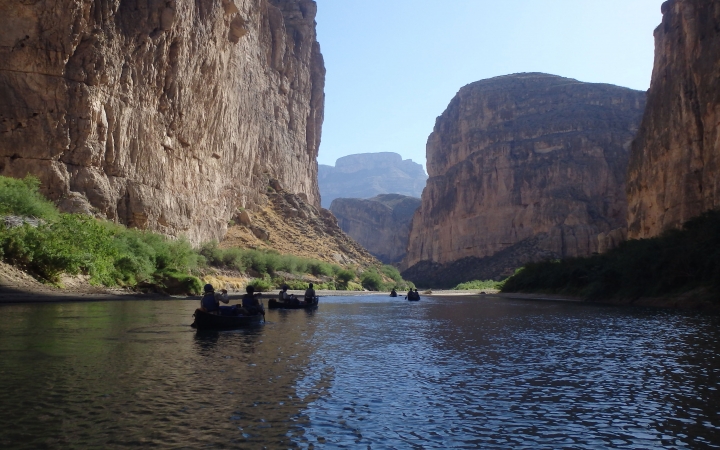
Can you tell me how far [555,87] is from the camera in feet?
403

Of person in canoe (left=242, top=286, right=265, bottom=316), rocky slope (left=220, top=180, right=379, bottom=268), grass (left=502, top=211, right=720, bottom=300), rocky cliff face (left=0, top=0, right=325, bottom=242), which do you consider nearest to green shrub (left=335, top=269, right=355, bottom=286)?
rocky slope (left=220, top=180, right=379, bottom=268)

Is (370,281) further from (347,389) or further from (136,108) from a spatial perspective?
(347,389)

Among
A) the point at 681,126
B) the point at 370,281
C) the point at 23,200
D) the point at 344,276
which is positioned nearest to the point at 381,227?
the point at 370,281

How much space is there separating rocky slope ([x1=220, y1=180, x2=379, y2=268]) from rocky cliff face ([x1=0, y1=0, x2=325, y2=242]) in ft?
6.66

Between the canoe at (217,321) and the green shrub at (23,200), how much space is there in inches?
680

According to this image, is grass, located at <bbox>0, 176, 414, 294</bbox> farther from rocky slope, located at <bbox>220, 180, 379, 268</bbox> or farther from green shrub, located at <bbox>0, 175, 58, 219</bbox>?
rocky slope, located at <bbox>220, 180, 379, 268</bbox>

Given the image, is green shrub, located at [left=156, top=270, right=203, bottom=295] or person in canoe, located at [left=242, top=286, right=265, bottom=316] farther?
green shrub, located at [left=156, top=270, right=203, bottom=295]

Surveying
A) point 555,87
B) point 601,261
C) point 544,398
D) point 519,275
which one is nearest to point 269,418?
point 544,398

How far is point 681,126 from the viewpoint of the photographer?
43.6 m

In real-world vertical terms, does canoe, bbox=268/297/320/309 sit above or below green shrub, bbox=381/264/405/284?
below

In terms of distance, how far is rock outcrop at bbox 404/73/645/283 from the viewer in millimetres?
101625

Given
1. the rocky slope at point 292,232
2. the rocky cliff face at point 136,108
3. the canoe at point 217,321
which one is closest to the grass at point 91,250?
the rocky cliff face at point 136,108

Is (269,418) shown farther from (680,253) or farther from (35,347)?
(680,253)

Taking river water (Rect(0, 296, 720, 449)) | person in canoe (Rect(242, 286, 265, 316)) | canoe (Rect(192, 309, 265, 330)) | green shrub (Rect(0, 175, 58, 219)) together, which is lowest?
river water (Rect(0, 296, 720, 449))
